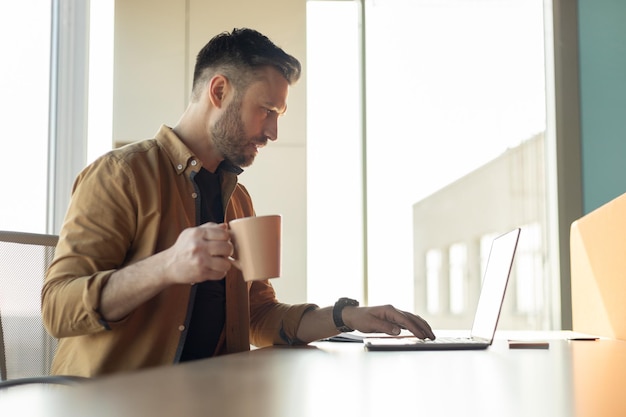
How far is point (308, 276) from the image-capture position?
4164 mm

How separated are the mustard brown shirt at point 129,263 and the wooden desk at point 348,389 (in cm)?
37

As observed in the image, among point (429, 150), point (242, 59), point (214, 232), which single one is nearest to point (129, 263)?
A: point (214, 232)

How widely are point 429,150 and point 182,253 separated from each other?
10.4ft

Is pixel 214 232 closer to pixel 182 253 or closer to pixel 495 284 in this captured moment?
pixel 182 253

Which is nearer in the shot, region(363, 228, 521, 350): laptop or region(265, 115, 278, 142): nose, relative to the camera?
region(363, 228, 521, 350): laptop

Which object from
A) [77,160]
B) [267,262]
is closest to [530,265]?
[77,160]

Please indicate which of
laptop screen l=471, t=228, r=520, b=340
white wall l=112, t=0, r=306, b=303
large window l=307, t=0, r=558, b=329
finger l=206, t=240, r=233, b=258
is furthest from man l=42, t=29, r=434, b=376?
large window l=307, t=0, r=558, b=329

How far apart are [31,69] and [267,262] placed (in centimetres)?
260

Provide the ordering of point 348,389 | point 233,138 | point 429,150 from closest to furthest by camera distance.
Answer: point 348,389 → point 233,138 → point 429,150

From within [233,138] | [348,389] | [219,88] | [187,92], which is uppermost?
[187,92]

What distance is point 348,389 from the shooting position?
2.66ft

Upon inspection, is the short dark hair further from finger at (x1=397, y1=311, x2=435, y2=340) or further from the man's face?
finger at (x1=397, y1=311, x2=435, y2=340)

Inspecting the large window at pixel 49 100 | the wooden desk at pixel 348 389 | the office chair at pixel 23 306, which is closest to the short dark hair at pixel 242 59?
the office chair at pixel 23 306

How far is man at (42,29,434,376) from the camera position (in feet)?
4.59
